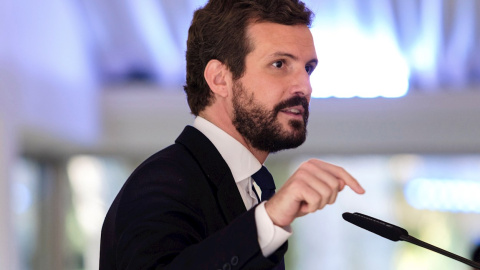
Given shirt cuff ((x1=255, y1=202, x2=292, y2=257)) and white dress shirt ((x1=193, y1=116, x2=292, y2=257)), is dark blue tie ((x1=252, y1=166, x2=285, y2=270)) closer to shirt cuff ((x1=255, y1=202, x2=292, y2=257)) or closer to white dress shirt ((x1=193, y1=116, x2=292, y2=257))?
white dress shirt ((x1=193, y1=116, x2=292, y2=257))

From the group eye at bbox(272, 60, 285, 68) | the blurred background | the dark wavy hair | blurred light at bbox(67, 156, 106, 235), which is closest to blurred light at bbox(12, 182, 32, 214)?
the blurred background

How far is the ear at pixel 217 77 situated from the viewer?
1.54 m

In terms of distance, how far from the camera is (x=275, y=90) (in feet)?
4.65

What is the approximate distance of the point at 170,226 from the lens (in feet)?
3.64

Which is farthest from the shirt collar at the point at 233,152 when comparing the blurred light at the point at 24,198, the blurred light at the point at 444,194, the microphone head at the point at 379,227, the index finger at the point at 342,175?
the blurred light at the point at 444,194

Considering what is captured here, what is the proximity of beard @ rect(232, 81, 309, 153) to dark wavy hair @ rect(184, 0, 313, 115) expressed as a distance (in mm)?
73

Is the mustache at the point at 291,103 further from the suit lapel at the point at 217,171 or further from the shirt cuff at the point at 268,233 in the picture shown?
the shirt cuff at the point at 268,233

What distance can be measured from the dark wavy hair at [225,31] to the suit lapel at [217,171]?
175mm

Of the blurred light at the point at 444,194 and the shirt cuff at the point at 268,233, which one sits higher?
the shirt cuff at the point at 268,233

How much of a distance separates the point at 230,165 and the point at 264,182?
113mm

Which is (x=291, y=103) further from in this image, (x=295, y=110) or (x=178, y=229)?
(x=178, y=229)

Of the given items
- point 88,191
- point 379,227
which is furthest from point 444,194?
point 379,227

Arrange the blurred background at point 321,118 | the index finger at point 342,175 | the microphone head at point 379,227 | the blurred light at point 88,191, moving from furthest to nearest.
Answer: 1. the blurred light at point 88,191
2. the blurred background at point 321,118
3. the microphone head at point 379,227
4. the index finger at point 342,175

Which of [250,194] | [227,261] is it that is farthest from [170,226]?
[250,194]
